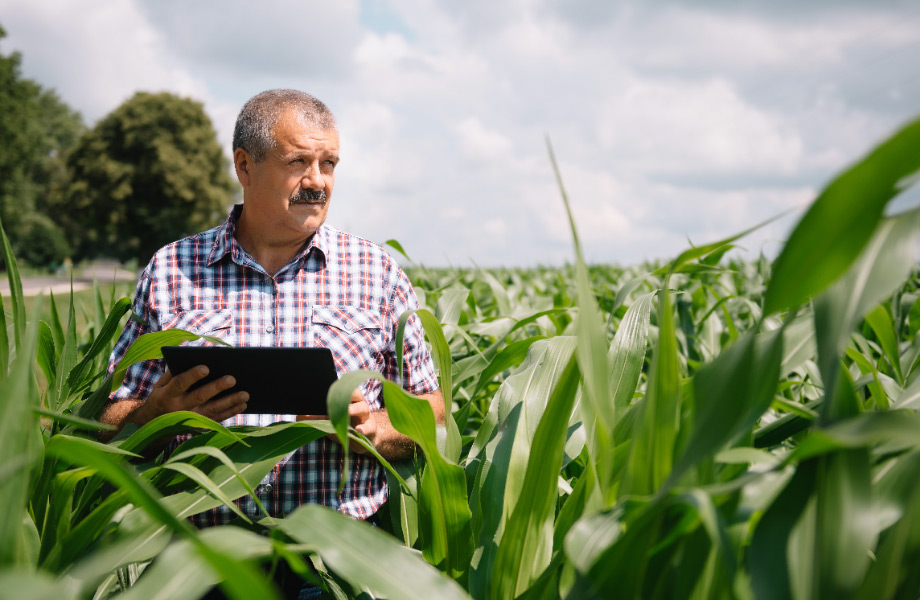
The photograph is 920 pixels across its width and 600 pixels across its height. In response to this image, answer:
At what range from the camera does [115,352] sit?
168 centimetres

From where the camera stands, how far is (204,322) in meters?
1.69

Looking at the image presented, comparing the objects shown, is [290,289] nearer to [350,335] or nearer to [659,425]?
[350,335]

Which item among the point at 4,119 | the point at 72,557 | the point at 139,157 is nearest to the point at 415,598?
the point at 72,557

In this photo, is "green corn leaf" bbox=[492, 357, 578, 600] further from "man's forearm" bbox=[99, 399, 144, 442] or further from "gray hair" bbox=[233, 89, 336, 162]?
"gray hair" bbox=[233, 89, 336, 162]

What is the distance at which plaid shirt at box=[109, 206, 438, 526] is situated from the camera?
1610 mm

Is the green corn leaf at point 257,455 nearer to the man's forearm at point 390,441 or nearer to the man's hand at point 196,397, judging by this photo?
the man's hand at point 196,397

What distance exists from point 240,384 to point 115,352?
541 millimetres

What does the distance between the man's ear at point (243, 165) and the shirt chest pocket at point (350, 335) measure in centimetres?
40

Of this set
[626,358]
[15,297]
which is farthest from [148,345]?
[626,358]

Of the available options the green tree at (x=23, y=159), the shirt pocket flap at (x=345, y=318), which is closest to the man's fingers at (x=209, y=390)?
the shirt pocket flap at (x=345, y=318)

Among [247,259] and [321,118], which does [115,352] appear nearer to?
[247,259]

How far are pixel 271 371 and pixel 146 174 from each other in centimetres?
2994

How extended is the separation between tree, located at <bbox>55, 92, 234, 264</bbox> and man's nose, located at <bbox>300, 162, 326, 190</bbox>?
92.3ft

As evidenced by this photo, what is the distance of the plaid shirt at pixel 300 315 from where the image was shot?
1.61 metres
